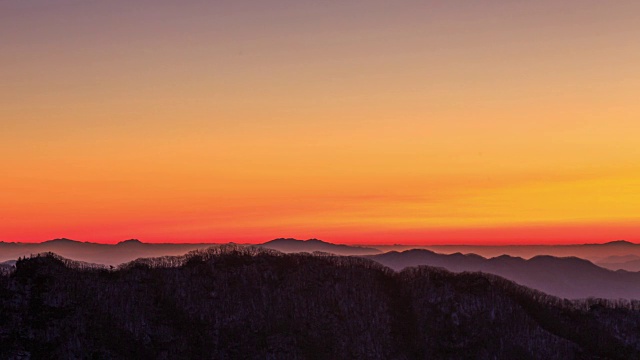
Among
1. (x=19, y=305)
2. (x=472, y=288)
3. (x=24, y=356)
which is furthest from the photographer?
(x=472, y=288)

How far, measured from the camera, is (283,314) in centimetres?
5325

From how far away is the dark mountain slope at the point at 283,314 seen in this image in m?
48.6

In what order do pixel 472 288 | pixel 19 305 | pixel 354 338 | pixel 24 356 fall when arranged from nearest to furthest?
1. pixel 24 356
2. pixel 19 305
3. pixel 354 338
4. pixel 472 288

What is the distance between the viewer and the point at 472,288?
57.4 metres

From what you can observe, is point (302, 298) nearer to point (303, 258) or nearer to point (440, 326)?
point (303, 258)

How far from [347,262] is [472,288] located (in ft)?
36.5


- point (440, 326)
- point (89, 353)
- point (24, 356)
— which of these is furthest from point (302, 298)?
point (24, 356)

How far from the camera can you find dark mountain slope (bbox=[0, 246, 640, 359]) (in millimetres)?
48594

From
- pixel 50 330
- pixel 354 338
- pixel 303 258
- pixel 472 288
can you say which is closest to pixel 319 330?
pixel 354 338

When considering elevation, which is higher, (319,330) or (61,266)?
(61,266)

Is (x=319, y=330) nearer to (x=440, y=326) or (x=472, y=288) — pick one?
(x=440, y=326)

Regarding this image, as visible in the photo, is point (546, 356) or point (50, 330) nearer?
point (50, 330)

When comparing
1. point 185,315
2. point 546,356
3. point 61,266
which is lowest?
point 546,356

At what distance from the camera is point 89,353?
46.1 meters
